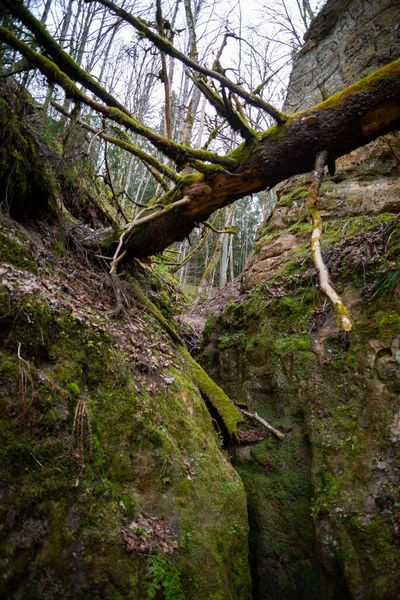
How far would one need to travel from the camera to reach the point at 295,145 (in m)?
3.54

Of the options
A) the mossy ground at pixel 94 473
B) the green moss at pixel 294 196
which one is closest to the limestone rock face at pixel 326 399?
the mossy ground at pixel 94 473

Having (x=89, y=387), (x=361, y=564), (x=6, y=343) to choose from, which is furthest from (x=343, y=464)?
(x=6, y=343)

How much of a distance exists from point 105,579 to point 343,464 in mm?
2610

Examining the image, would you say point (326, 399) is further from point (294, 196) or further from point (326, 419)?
point (294, 196)

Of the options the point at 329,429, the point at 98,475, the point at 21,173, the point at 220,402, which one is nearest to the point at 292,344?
the point at 329,429

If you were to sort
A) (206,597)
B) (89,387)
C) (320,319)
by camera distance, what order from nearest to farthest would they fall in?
(206,597)
(89,387)
(320,319)

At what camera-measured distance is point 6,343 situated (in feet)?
8.66

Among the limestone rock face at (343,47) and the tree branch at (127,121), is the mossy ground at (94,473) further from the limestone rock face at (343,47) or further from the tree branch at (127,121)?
the limestone rock face at (343,47)

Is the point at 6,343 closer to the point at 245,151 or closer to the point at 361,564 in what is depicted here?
the point at 245,151

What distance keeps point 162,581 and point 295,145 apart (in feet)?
14.8

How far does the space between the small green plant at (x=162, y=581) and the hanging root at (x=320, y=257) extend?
2572mm

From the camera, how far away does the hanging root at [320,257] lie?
2.15 meters

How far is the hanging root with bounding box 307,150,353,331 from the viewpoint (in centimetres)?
215

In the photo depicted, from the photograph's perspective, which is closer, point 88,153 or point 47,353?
point 47,353
